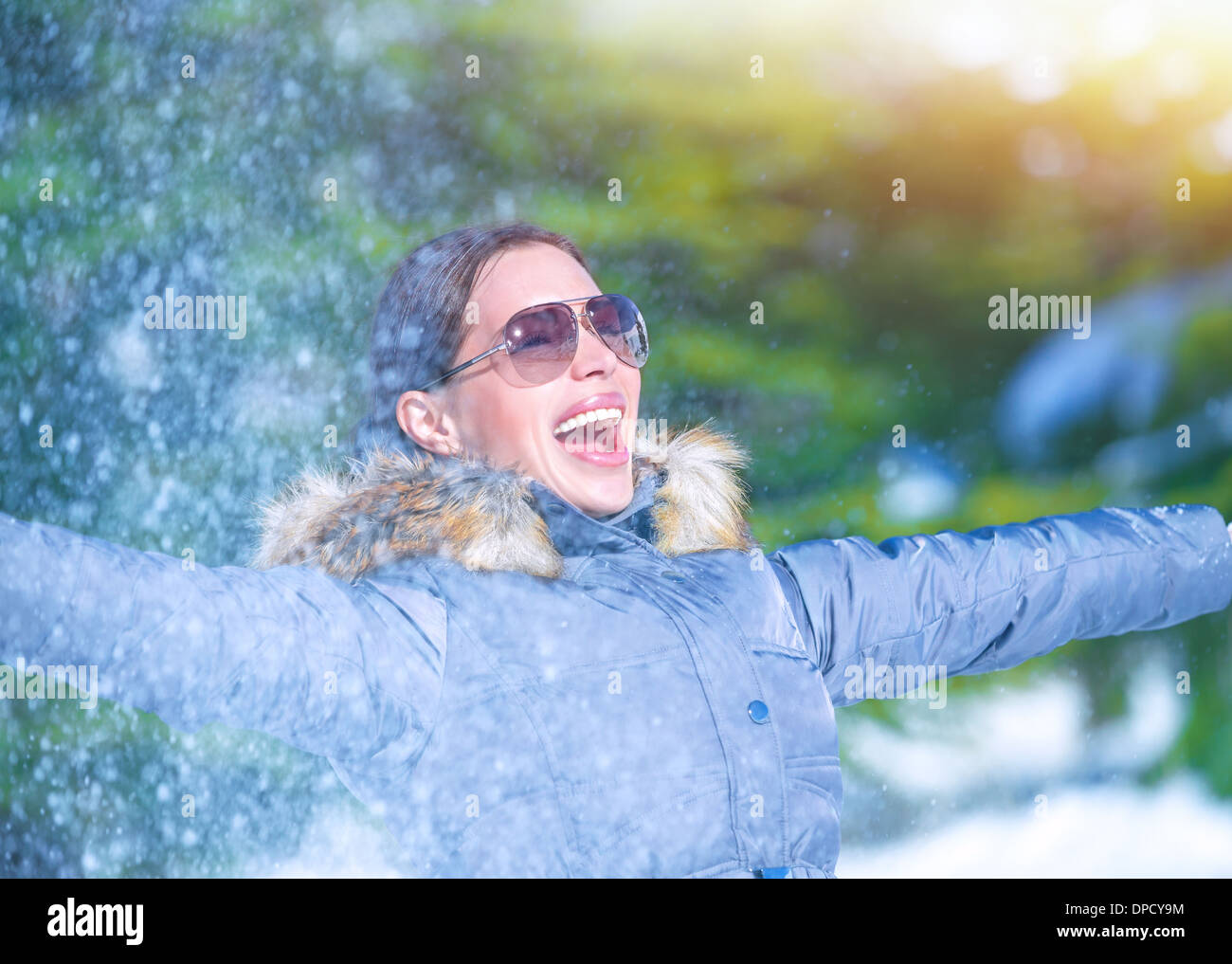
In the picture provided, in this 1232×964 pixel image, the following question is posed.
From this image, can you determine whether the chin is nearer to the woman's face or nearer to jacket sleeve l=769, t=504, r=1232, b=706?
the woman's face

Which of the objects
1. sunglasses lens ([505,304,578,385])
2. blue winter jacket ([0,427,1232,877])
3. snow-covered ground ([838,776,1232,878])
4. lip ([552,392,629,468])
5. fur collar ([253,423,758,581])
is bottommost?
snow-covered ground ([838,776,1232,878])

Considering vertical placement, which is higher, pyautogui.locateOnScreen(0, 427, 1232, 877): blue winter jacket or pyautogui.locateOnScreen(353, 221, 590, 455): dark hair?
pyautogui.locateOnScreen(353, 221, 590, 455): dark hair

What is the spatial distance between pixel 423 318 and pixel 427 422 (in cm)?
16

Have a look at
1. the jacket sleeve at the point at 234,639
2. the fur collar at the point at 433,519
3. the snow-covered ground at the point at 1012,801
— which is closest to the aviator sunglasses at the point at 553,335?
the fur collar at the point at 433,519

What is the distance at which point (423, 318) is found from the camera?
6.37ft

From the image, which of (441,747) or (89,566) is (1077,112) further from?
(89,566)

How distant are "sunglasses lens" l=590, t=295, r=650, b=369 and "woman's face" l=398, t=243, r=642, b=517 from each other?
16 mm

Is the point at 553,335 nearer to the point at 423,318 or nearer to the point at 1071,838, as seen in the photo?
the point at 423,318

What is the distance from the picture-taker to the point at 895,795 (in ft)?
10.2

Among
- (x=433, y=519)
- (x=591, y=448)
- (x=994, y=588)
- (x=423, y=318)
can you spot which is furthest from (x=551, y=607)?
(x=994, y=588)

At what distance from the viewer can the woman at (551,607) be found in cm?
144

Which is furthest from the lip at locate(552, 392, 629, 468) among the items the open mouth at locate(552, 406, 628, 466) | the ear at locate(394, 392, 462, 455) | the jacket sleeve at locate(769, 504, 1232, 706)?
the jacket sleeve at locate(769, 504, 1232, 706)

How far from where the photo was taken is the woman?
1438 mm

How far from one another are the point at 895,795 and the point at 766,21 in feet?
6.20
